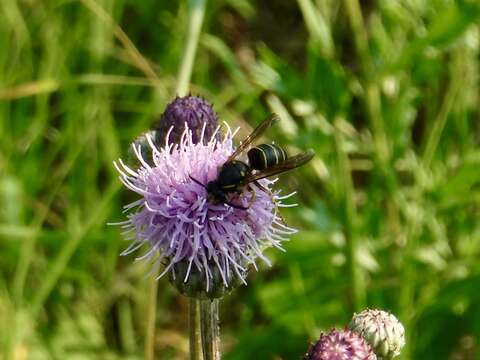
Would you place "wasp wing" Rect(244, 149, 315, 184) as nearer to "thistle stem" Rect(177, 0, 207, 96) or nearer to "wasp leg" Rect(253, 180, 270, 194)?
"wasp leg" Rect(253, 180, 270, 194)

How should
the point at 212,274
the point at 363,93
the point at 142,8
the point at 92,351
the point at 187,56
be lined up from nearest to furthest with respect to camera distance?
the point at 212,274, the point at 187,56, the point at 363,93, the point at 92,351, the point at 142,8

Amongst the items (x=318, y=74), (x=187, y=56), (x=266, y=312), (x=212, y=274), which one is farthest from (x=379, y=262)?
(x=212, y=274)

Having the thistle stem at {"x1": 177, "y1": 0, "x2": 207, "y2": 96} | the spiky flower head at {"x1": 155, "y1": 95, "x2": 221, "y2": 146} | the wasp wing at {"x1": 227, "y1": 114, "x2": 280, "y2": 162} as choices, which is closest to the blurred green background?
the thistle stem at {"x1": 177, "y1": 0, "x2": 207, "y2": 96}

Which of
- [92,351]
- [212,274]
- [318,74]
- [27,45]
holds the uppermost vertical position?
[27,45]

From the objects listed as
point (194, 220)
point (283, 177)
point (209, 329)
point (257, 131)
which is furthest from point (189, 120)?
point (283, 177)

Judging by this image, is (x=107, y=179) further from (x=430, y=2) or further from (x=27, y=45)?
(x=430, y=2)

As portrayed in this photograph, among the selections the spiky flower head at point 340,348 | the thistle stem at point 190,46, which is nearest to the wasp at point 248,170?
the spiky flower head at point 340,348

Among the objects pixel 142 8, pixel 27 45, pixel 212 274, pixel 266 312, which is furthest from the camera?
pixel 142 8
